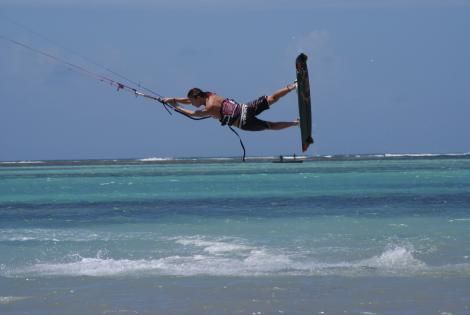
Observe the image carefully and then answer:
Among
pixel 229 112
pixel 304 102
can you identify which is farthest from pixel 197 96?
pixel 304 102

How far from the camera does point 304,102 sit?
12.5 meters

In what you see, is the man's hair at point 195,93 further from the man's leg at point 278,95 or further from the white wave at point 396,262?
the white wave at point 396,262

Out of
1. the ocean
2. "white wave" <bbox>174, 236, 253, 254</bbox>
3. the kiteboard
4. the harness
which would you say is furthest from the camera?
"white wave" <bbox>174, 236, 253, 254</bbox>

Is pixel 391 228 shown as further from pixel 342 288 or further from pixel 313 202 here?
pixel 313 202

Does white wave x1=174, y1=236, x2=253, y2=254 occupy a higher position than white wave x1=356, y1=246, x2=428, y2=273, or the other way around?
white wave x1=356, y1=246, x2=428, y2=273

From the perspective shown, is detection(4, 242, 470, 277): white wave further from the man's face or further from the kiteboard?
the man's face

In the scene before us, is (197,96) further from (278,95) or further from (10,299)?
(10,299)

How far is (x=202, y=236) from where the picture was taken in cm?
2497

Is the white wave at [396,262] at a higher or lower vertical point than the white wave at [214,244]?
higher

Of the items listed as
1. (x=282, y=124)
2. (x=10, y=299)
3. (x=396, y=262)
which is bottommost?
(x=10, y=299)

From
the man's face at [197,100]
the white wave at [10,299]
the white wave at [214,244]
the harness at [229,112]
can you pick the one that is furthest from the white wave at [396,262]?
the man's face at [197,100]

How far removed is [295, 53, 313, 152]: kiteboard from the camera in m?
12.3

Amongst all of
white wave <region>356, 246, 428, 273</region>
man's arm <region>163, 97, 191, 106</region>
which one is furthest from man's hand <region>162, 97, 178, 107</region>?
white wave <region>356, 246, 428, 273</region>

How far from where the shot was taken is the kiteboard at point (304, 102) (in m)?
12.3
